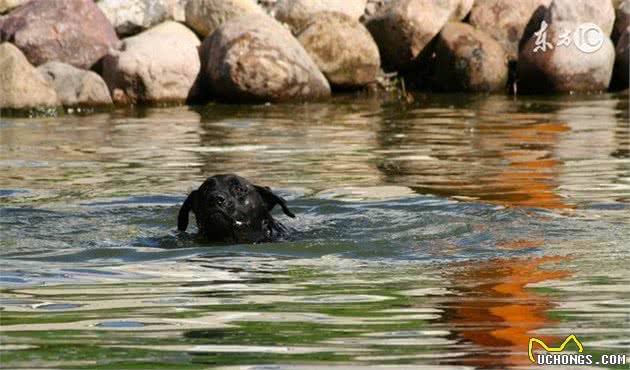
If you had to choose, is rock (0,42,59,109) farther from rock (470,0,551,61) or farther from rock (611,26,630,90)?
rock (611,26,630,90)

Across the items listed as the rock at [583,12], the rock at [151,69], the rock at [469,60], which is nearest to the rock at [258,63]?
the rock at [151,69]

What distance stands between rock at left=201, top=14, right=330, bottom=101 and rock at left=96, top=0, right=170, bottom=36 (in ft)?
5.34

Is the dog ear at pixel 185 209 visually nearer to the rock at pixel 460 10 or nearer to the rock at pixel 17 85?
the rock at pixel 17 85

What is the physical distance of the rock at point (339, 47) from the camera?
24.6 meters

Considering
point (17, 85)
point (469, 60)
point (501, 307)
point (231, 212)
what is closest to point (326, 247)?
point (231, 212)

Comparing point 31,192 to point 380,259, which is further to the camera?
point 31,192

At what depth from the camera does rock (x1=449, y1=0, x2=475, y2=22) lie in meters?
25.9

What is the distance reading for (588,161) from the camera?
50.9 feet

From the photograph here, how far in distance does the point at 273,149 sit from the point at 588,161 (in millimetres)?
3706

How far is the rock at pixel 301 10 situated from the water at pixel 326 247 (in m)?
4.87

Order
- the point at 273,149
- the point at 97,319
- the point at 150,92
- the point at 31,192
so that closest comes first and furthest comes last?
the point at 97,319 < the point at 31,192 < the point at 273,149 < the point at 150,92

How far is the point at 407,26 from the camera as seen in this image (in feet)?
83.5

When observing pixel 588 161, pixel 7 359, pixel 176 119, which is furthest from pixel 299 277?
pixel 176 119

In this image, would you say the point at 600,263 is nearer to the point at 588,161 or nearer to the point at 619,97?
the point at 588,161
